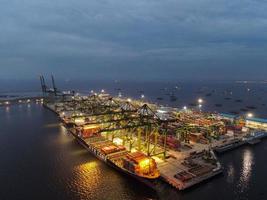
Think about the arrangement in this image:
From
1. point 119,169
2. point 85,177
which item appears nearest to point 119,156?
point 119,169

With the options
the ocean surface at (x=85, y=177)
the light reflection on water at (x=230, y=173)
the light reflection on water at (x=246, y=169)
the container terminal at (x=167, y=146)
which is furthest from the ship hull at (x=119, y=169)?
the light reflection on water at (x=246, y=169)

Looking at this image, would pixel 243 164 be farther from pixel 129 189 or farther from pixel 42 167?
pixel 42 167

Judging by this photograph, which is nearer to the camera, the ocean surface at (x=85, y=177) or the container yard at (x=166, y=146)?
the ocean surface at (x=85, y=177)

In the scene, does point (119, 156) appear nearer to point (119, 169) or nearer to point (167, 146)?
point (119, 169)

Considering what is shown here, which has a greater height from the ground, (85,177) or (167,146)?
(167,146)

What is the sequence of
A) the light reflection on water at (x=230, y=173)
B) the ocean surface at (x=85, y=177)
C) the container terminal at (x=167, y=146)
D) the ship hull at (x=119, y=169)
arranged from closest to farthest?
the ocean surface at (x=85, y=177)
the ship hull at (x=119, y=169)
the container terminal at (x=167, y=146)
the light reflection on water at (x=230, y=173)

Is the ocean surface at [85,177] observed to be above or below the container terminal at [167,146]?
below

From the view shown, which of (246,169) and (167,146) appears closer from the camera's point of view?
(246,169)

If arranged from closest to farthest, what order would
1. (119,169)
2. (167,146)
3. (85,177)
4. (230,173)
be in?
1. (85,177)
2. (119,169)
3. (230,173)
4. (167,146)

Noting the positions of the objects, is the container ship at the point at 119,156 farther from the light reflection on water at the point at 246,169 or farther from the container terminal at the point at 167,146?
the light reflection on water at the point at 246,169
